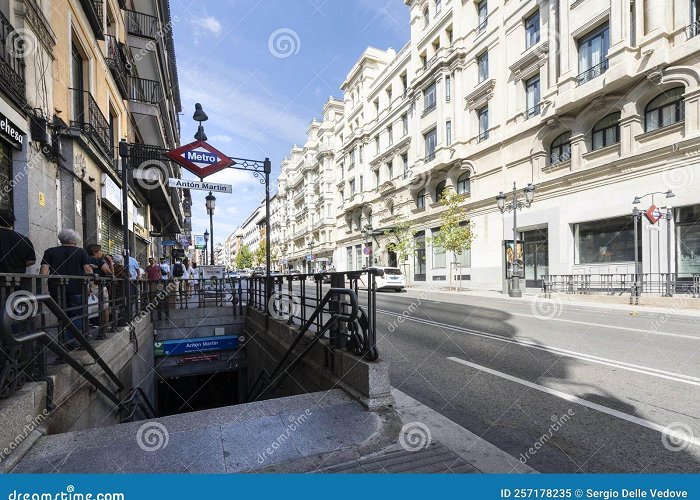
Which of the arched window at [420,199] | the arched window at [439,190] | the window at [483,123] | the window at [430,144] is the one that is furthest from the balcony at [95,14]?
the arched window at [420,199]

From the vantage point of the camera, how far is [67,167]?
25.8ft

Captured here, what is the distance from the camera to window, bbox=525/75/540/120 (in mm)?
20298

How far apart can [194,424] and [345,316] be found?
186 cm

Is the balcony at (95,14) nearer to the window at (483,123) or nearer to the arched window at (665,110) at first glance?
the arched window at (665,110)

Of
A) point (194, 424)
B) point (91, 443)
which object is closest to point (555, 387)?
point (194, 424)

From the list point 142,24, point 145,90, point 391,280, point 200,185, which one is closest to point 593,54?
point 391,280

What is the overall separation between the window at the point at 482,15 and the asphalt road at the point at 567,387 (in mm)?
23146

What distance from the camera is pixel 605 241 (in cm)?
1700

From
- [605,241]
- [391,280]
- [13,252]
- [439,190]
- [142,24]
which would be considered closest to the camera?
[13,252]

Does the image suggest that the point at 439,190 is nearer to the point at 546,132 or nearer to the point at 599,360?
the point at 546,132

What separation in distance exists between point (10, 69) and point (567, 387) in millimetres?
10030

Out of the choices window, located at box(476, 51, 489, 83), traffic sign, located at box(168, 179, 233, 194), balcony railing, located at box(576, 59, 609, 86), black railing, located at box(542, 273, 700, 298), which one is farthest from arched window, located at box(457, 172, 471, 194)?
traffic sign, located at box(168, 179, 233, 194)

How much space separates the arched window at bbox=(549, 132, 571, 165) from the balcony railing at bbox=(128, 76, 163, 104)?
2088cm

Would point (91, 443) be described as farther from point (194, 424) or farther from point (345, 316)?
point (345, 316)
